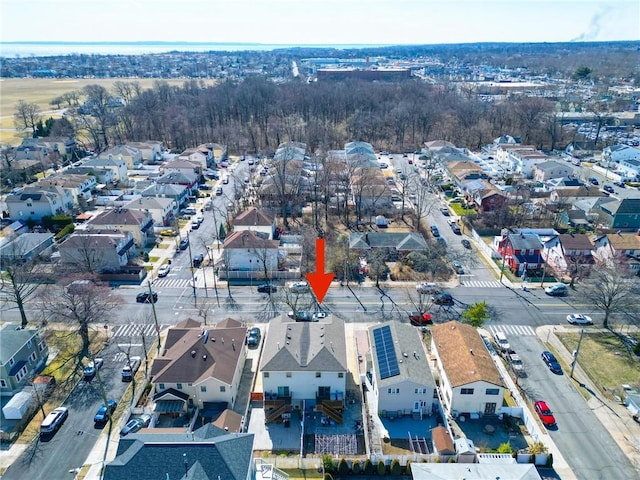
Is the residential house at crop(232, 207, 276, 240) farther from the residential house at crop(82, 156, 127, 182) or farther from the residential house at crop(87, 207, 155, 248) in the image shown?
the residential house at crop(82, 156, 127, 182)

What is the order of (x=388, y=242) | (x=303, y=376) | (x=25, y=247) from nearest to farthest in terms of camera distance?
(x=303, y=376), (x=25, y=247), (x=388, y=242)

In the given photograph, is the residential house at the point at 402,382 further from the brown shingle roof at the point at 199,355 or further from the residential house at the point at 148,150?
the residential house at the point at 148,150

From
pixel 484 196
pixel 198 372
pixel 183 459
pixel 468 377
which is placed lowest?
pixel 198 372

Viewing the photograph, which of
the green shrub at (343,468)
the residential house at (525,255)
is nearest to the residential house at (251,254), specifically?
the green shrub at (343,468)

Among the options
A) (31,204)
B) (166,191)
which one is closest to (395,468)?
(166,191)

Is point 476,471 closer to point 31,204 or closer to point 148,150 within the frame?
point 31,204

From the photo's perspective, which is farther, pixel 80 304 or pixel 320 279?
pixel 320 279

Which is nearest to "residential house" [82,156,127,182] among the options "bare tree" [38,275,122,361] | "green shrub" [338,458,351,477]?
"bare tree" [38,275,122,361]
